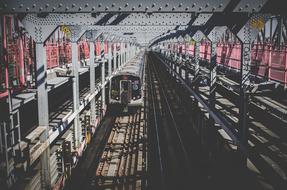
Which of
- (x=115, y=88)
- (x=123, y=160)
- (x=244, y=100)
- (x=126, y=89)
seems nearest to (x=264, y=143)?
(x=244, y=100)

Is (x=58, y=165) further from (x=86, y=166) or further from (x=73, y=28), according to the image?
(x=73, y=28)

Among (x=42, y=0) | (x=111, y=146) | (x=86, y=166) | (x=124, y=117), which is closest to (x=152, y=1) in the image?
(x=42, y=0)

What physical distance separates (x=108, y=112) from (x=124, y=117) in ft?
4.04

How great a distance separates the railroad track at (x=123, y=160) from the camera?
9.94 metres

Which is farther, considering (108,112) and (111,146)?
(108,112)

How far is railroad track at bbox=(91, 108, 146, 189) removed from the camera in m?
9.94

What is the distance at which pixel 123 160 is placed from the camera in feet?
38.7

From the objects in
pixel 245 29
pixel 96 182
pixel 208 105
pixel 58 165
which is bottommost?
pixel 96 182

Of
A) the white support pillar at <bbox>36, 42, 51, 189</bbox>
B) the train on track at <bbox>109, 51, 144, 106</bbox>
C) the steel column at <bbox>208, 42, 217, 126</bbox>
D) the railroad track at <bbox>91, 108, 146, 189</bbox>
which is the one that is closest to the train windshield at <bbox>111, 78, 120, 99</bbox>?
the train on track at <bbox>109, 51, 144, 106</bbox>

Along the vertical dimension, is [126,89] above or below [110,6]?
below

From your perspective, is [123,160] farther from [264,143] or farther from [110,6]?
[110,6]

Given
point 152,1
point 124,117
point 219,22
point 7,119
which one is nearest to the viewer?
point 152,1

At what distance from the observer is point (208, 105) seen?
11.3m

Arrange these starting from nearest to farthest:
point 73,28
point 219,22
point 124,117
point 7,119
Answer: point 7,119 → point 219,22 → point 73,28 → point 124,117
